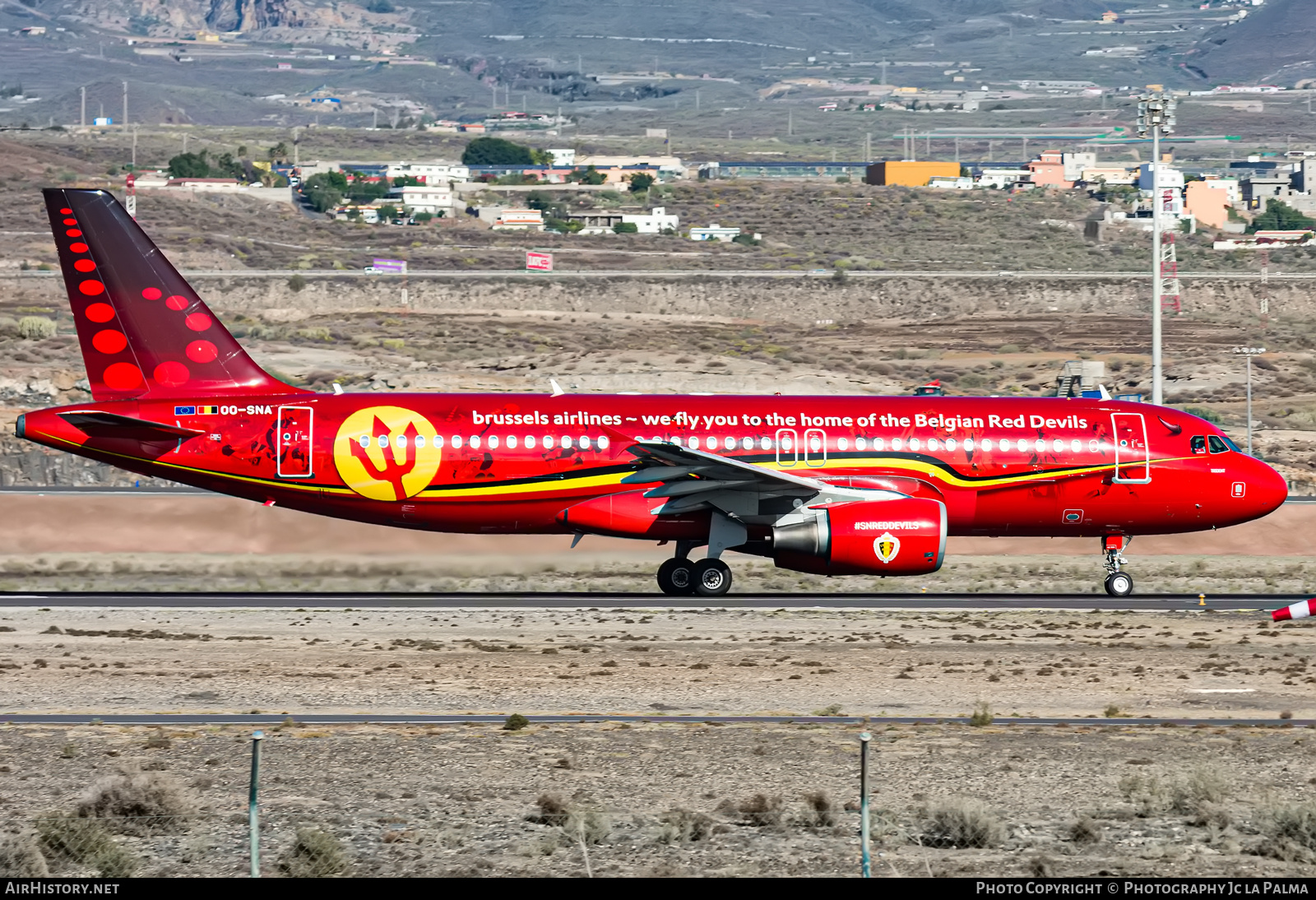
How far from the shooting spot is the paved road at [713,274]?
119625mm

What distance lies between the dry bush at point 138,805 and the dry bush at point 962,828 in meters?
6.97

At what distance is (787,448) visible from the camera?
114 ft

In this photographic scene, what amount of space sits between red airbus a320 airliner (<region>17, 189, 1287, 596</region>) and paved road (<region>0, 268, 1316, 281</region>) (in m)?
84.3

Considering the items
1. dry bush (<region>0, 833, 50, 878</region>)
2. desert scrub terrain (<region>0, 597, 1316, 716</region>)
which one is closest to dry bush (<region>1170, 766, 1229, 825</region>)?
desert scrub terrain (<region>0, 597, 1316, 716</region>)

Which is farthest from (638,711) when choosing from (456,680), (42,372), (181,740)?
(42,372)

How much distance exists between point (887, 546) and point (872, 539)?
0.33 meters

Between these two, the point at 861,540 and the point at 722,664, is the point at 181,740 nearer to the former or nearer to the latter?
the point at 722,664

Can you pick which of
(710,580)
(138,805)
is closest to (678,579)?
(710,580)

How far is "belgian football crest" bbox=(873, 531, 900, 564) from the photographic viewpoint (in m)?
32.9

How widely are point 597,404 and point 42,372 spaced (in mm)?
43112

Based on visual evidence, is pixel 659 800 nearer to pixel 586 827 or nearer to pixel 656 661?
pixel 586 827

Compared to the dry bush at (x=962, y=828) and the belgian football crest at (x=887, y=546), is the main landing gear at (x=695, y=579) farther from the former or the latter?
the dry bush at (x=962, y=828)

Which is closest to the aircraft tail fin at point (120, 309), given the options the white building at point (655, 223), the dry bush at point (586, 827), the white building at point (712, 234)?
the dry bush at point (586, 827)

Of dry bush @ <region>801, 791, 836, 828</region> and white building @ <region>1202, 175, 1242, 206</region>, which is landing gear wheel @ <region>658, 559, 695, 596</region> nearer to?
dry bush @ <region>801, 791, 836, 828</region>
